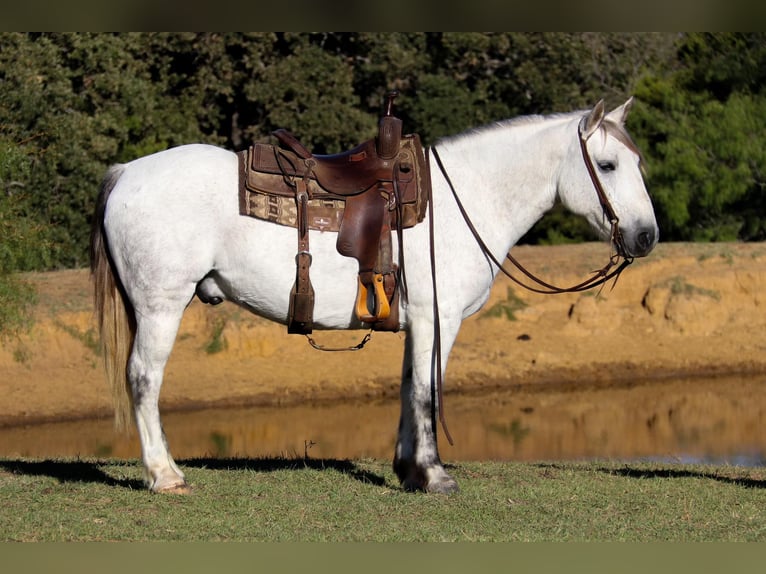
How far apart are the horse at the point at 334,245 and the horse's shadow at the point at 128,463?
19.5 inches

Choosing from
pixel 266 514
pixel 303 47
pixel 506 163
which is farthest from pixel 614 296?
pixel 266 514

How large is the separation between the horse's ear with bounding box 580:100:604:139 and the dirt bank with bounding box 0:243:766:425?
1153 cm

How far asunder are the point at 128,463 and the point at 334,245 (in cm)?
309

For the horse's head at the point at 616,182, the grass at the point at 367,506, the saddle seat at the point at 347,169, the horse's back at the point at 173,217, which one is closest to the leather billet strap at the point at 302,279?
the saddle seat at the point at 347,169

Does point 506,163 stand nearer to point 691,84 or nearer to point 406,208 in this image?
point 406,208

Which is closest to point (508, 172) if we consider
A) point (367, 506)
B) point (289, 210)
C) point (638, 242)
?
point (638, 242)

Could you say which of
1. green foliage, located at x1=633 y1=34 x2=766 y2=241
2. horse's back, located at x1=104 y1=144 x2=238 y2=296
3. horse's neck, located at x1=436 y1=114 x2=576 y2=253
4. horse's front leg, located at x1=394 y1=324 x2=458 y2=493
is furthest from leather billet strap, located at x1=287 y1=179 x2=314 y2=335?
green foliage, located at x1=633 y1=34 x2=766 y2=241

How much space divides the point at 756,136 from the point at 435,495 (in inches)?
763

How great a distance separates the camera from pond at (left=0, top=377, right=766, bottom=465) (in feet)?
44.3

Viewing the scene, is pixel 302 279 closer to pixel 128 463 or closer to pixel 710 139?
pixel 128 463

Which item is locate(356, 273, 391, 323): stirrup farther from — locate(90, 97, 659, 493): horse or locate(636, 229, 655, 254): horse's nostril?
locate(636, 229, 655, 254): horse's nostril

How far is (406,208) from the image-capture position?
24.3 ft

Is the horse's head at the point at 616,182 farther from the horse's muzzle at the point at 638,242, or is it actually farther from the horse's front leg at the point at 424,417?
the horse's front leg at the point at 424,417

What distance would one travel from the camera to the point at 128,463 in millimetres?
9312
